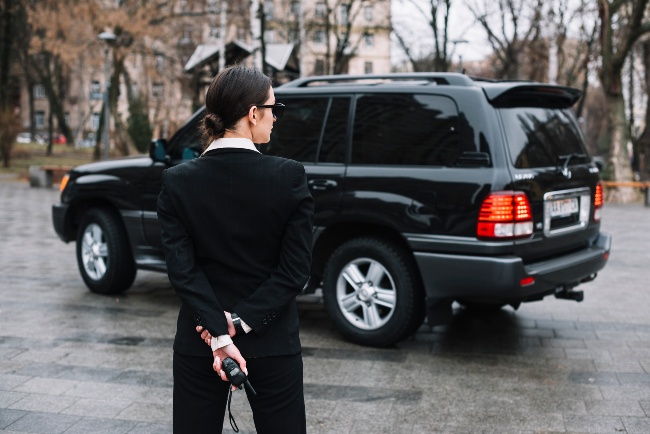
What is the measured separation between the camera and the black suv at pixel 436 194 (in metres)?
5.49

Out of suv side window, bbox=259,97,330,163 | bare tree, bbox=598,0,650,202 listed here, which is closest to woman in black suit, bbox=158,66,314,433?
suv side window, bbox=259,97,330,163

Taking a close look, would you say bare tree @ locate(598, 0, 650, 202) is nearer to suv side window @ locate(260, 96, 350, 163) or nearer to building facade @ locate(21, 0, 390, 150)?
building facade @ locate(21, 0, 390, 150)

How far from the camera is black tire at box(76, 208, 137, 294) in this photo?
762 cm

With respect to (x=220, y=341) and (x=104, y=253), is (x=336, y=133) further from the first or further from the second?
(x=220, y=341)

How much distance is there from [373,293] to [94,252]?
123 inches

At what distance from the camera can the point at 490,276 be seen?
5.39 metres

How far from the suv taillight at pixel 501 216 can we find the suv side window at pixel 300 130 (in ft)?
4.96

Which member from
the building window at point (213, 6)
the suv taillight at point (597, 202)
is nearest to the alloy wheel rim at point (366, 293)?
the suv taillight at point (597, 202)

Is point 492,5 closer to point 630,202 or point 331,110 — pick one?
point 630,202

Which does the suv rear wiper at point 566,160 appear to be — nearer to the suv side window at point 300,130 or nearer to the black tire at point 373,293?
the black tire at point 373,293

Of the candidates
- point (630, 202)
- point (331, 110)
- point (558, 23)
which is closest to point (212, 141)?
point (331, 110)

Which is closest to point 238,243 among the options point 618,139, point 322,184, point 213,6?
point 322,184

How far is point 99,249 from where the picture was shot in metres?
7.76

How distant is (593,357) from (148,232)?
12.5 ft
